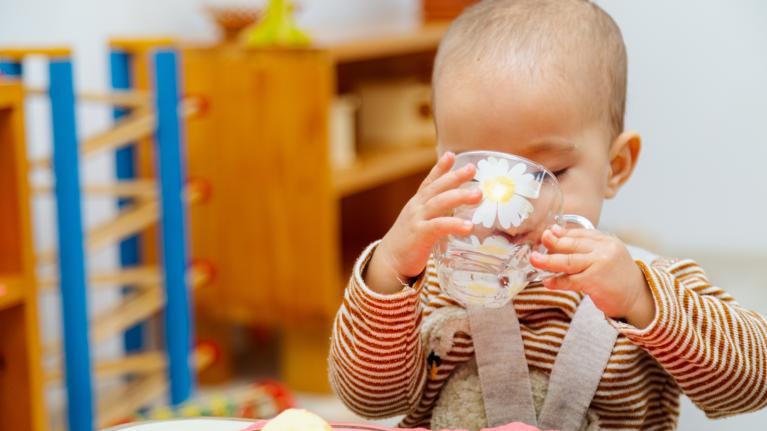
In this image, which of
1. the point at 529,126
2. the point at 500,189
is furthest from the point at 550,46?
the point at 500,189

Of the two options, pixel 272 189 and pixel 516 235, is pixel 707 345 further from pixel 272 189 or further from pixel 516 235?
pixel 272 189

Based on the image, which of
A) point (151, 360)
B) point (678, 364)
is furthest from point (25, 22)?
point (678, 364)

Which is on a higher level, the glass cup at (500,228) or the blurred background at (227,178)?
the glass cup at (500,228)

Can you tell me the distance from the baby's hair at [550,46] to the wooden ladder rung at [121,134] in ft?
3.04

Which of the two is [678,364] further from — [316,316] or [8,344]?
[316,316]

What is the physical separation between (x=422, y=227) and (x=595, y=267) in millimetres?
111

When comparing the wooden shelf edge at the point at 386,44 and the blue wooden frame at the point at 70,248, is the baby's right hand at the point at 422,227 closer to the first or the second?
the blue wooden frame at the point at 70,248

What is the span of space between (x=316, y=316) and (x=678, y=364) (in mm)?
1383

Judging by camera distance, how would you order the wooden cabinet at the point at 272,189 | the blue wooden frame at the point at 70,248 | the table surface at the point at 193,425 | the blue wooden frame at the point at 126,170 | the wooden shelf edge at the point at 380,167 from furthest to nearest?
the wooden shelf edge at the point at 380,167 → the wooden cabinet at the point at 272,189 → the blue wooden frame at the point at 126,170 → the blue wooden frame at the point at 70,248 → the table surface at the point at 193,425

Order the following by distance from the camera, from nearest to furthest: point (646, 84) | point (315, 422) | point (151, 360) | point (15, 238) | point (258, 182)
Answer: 1. point (315, 422)
2. point (646, 84)
3. point (15, 238)
4. point (151, 360)
5. point (258, 182)

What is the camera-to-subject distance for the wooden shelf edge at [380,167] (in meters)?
2.06

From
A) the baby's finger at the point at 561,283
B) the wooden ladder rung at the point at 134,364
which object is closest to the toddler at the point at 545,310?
the baby's finger at the point at 561,283

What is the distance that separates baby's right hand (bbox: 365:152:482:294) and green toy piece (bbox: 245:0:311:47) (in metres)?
1.31

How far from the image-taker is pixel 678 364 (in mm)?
658
